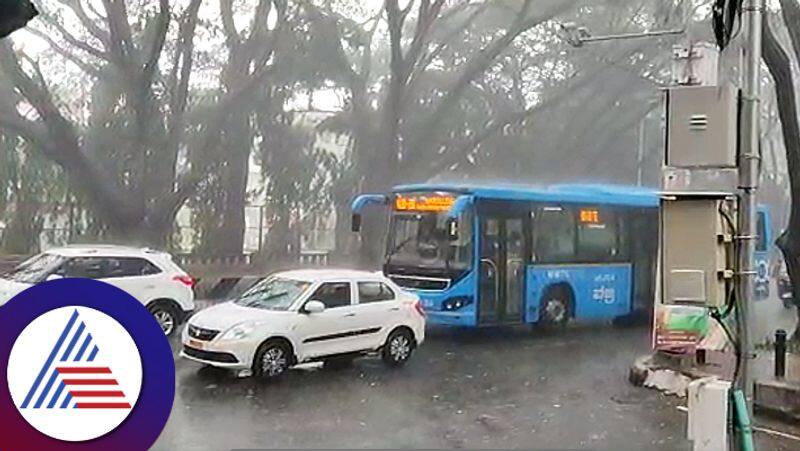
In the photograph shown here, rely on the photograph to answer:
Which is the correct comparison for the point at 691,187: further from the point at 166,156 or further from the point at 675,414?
the point at 166,156

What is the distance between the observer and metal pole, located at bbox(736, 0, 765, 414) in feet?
6.42

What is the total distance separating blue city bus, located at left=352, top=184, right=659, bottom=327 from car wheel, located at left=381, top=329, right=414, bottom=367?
0.92 feet

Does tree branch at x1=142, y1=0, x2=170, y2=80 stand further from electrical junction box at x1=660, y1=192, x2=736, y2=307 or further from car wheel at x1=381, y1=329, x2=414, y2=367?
electrical junction box at x1=660, y1=192, x2=736, y2=307

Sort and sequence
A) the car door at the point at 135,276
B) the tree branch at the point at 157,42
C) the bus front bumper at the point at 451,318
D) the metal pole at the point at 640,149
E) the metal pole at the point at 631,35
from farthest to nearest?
the metal pole at the point at 631,35 < the metal pole at the point at 640,149 < the bus front bumper at the point at 451,318 < the tree branch at the point at 157,42 < the car door at the point at 135,276

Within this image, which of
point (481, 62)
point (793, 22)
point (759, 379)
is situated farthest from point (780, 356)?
point (481, 62)

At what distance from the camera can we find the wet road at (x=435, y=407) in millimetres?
2633

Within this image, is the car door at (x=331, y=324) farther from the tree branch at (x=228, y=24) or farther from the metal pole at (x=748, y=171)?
the metal pole at (x=748, y=171)

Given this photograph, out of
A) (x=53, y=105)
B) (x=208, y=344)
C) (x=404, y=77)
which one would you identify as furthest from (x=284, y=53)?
(x=208, y=344)

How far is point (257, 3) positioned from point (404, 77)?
80cm

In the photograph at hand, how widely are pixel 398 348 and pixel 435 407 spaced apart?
44 centimetres

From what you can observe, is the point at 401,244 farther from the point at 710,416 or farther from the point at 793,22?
the point at 793,22

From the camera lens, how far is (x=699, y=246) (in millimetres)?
1981

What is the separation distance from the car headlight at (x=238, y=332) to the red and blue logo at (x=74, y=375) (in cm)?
81

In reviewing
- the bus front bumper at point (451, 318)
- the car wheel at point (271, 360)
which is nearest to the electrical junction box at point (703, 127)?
the car wheel at point (271, 360)
